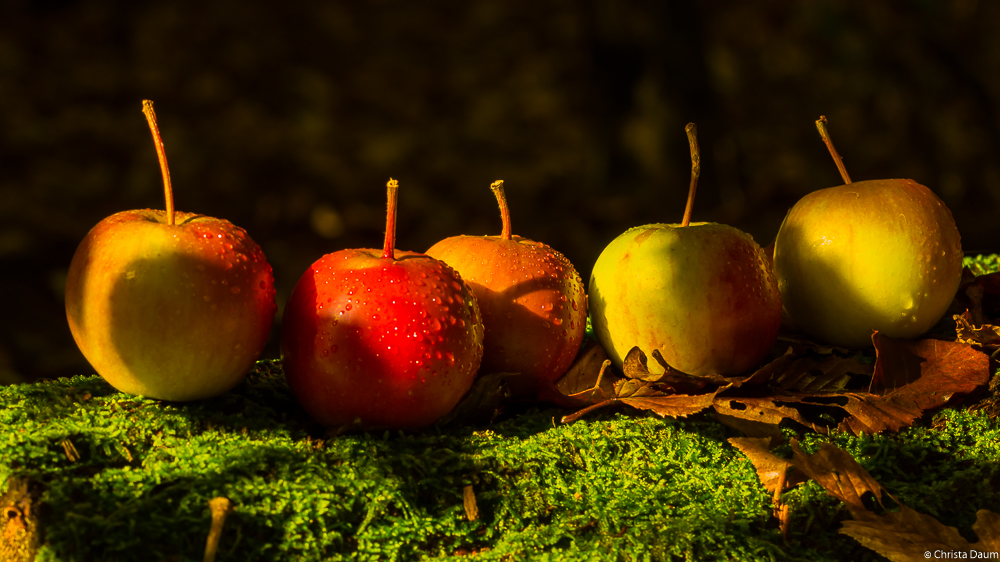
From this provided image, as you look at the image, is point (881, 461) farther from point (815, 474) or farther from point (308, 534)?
point (308, 534)

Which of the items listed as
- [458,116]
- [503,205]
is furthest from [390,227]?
[458,116]

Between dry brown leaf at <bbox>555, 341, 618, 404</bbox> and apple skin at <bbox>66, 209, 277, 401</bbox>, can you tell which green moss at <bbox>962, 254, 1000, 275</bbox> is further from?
apple skin at <bbox>66, 209, 277, 401</bbox>

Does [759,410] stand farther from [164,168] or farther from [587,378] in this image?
Answer: [164,168]

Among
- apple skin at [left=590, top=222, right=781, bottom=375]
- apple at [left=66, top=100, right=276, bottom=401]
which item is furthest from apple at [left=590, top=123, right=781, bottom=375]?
apple at [left=66, top=100, right=276, bottom=401]

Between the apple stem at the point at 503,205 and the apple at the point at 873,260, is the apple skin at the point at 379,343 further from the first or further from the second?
the apple at the point at 873,260

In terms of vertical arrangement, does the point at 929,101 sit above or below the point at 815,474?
above

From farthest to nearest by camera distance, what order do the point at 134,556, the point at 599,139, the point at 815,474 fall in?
the point at 599,139, the point at 815,474, the point at 134,556

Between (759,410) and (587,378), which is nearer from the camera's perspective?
(759,410)

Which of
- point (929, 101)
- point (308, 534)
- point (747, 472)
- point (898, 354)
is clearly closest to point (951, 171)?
point (929, 101)
